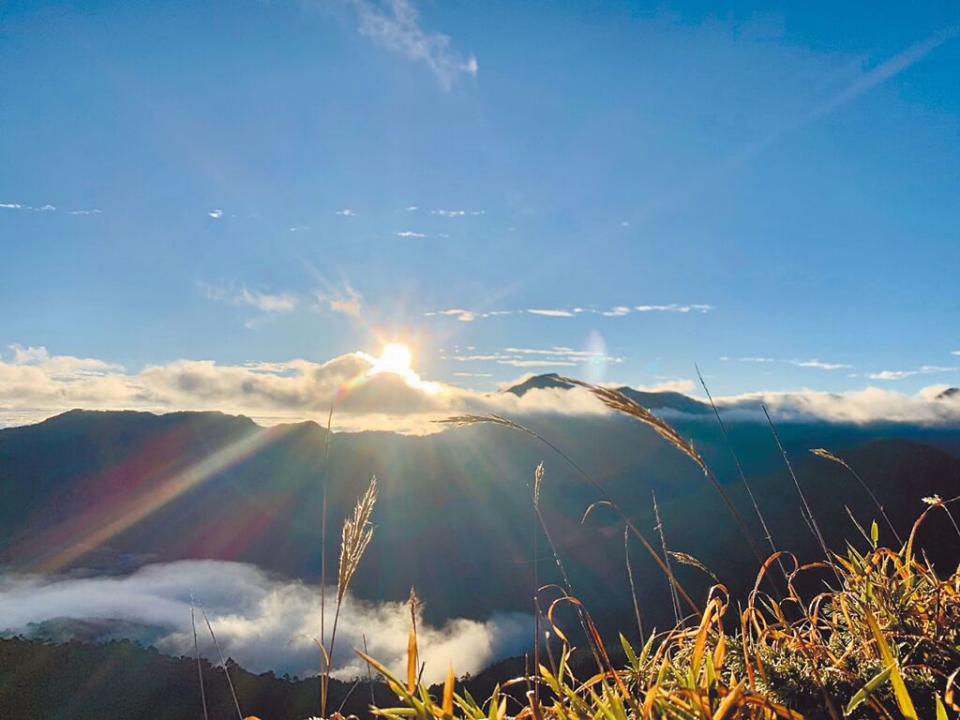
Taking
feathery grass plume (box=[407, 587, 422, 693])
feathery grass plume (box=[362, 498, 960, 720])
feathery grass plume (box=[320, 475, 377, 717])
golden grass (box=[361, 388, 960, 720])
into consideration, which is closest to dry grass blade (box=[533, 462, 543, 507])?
golden grass (box=[361, 388, 960, 720])

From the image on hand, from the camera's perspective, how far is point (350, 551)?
71.4 inches

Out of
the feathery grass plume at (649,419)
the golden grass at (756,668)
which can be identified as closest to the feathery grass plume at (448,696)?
the golden grass at (756,668)

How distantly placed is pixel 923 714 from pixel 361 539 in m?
1.63

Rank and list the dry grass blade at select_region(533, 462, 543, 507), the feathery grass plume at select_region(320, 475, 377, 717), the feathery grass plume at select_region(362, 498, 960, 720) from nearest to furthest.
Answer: the feathery grass plume at select_region(362, 498, 960, 720)
the feathery grass plume at select_region(320, 475, 377, 717)
the dry grass blade at select_region(533, 462, 543, 507)

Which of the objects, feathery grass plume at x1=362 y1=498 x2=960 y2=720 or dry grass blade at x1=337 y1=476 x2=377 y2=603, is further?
dry grass blade at x1=337 y1=476 x2=377 y2=603

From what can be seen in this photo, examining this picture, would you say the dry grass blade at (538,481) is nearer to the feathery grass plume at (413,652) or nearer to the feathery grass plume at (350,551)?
the feathery grass plume at (350,551)

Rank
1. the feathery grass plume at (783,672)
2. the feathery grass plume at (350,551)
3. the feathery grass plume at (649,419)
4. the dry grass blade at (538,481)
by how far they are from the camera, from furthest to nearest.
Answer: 1. the dry grass blade at (538,481)
2. the feathery grass plume at (649,419)
3. the feathery grass plume at (350,551)
4. the feathery grass plume at (783,672)

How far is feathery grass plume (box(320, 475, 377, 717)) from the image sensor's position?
5.55 feet

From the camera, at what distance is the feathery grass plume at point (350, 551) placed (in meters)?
1.69

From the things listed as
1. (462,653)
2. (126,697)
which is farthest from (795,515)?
(126,697)

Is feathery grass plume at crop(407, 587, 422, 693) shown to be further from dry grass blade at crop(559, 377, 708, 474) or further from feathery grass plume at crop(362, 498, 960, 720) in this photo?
dry grass blade at crop(559, 377, 708, 474)

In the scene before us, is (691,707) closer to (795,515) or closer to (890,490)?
(795,515)

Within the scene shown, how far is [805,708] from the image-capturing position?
171 centimetres

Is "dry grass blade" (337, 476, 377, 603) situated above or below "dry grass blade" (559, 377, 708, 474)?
below
